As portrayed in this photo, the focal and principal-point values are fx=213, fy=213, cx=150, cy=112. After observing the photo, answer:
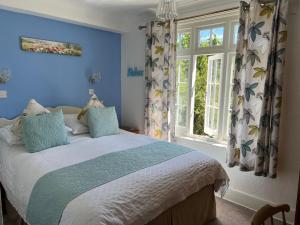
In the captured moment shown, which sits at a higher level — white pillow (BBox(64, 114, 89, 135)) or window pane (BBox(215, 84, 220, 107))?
window pane (BBox(215, 84, 220, 107))

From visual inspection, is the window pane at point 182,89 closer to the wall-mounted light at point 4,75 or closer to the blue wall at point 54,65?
the blue wall at point 54,65

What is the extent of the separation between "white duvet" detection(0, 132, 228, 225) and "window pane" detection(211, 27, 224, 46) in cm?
159

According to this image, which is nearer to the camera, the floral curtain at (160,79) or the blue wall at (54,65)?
the blue wall at (54,65)

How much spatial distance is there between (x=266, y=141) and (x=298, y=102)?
0.51 m

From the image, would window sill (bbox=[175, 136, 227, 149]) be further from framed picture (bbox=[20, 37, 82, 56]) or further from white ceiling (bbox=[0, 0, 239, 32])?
framed picture (bbox=[20, 37, 82, 56])

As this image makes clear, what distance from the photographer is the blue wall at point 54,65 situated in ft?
8.89

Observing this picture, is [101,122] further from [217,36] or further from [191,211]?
[217,36]

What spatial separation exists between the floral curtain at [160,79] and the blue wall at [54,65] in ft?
2.50

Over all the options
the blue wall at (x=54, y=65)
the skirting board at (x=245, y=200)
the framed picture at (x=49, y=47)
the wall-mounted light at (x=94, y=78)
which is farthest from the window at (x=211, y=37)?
the skirting board at (x=245, y=200)

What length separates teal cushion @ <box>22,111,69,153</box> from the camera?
2.21 metres

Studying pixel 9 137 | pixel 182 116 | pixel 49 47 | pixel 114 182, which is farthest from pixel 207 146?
pixel 49 47

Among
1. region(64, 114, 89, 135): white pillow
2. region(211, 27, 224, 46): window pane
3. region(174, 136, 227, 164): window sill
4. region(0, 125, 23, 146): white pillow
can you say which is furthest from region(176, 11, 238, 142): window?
region(0, 125, 23, 146): white pillow

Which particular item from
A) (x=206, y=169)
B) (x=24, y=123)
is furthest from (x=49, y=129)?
(x=206, y=169)

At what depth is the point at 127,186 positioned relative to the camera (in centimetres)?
158
